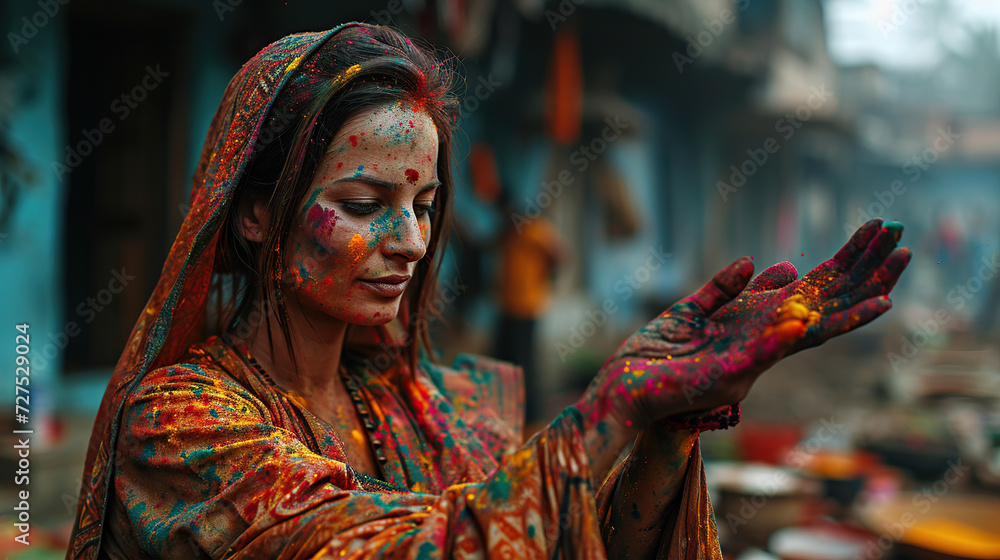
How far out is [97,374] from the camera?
4.97 meters

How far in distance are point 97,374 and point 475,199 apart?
457 centimetres

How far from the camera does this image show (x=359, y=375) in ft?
6.22

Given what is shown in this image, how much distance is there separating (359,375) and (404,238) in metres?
0.53

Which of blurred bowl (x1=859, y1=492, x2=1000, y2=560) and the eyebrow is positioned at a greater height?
the eyebrow

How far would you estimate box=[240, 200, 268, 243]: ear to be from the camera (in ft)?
5.31

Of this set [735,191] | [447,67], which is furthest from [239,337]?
[735,191]
